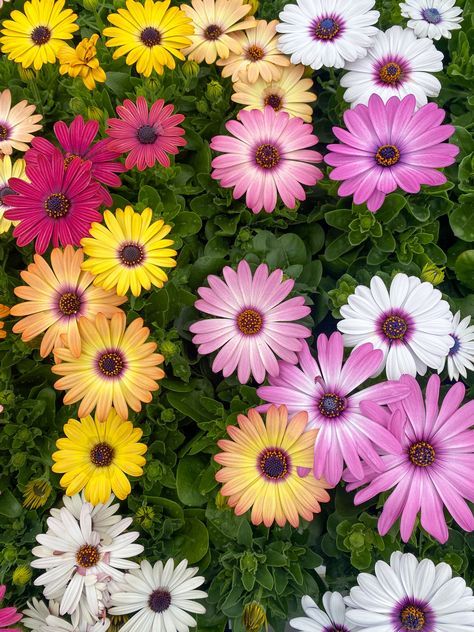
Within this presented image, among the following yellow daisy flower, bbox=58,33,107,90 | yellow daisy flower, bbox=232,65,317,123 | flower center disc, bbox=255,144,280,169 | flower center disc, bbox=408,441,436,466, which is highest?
yellow daisy flower, bbox=232,65,317,123

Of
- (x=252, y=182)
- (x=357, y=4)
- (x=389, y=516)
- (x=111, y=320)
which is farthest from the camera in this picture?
(x=357, y=4)

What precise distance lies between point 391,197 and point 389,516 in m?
0.65

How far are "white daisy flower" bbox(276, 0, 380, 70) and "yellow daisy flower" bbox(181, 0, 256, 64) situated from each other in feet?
0.34

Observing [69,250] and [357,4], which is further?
[357,4]

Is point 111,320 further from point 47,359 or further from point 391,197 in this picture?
point 391,197

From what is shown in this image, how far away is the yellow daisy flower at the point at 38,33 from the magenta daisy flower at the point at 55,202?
418mm

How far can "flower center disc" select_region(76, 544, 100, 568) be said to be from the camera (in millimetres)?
1115

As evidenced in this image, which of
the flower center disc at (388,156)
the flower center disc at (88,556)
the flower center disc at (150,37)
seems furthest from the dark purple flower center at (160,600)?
the flower center disc at (150,37)

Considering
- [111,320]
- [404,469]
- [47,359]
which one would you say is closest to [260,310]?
[111,320]

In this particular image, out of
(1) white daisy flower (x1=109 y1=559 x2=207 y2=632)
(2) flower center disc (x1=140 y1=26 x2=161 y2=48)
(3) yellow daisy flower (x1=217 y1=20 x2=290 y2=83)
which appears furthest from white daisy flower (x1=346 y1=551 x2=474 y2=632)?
(2) flower center disc (x1=140 y1=26 x2=161 y2=48)

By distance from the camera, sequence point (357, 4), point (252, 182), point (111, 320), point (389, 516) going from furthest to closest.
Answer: point (357, 4)
point (252, 182)
point (111, 320)
point (389, 516)

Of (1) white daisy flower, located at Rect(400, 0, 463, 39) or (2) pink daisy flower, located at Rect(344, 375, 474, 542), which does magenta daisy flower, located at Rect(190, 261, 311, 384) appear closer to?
(2) pink daisy flower, located at Rect(344, 375, 474, 542)

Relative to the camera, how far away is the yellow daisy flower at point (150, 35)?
1.30 metres

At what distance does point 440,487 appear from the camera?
0.96 m
